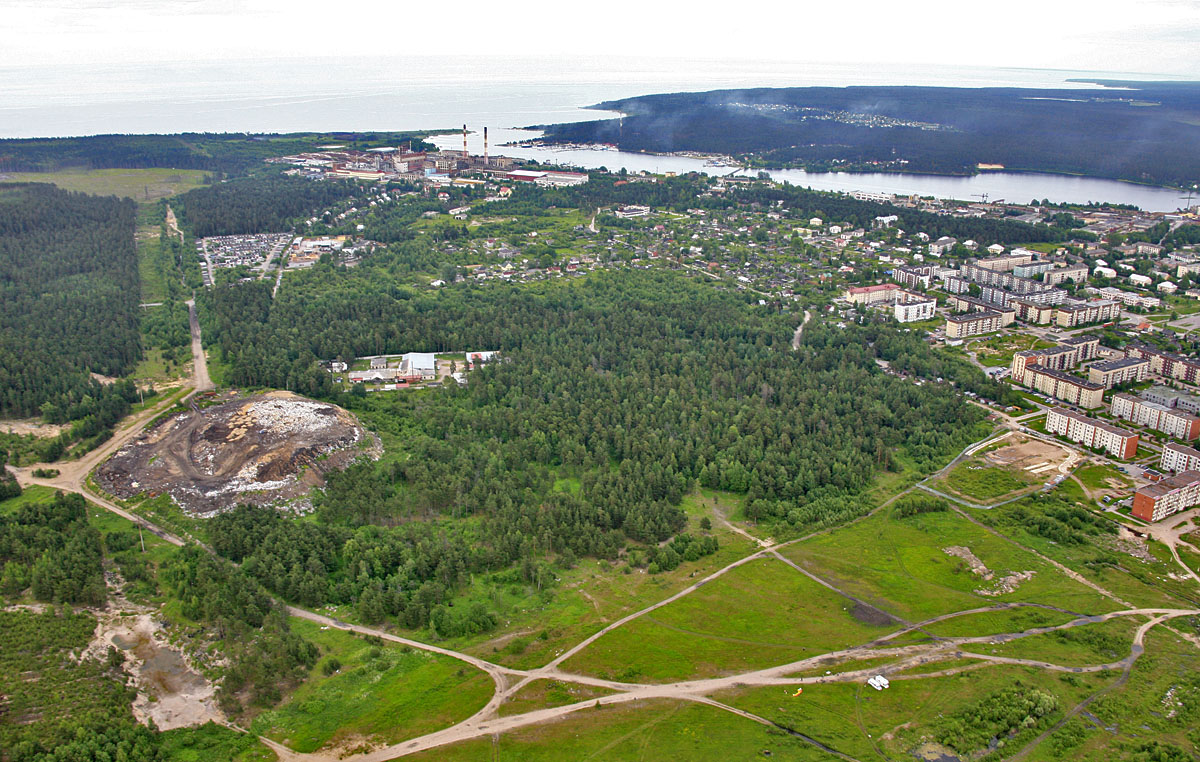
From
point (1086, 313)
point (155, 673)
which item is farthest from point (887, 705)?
point (1086, 313)


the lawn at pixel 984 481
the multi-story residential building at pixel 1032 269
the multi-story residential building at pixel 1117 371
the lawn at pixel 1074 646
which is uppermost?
the multi-story residential building at pixel 1032 269

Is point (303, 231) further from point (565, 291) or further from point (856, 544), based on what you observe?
point (856, 544)

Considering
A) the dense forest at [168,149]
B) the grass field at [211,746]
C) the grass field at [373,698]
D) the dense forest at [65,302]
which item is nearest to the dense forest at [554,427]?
the grass field at [373,698]

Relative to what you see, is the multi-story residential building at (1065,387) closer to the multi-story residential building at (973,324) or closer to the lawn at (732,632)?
the multi-story residential building at (973,324)

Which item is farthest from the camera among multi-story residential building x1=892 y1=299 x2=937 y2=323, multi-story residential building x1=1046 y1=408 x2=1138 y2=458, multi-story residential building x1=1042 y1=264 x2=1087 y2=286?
multi-story residential building x1=1042 y1=264 x2=1087 y2=286

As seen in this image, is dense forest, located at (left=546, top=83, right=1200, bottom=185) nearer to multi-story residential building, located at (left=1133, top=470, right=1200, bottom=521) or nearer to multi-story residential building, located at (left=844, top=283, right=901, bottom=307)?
multi-story residential building, located at (left=844, top=283, right=901, bottom=307)

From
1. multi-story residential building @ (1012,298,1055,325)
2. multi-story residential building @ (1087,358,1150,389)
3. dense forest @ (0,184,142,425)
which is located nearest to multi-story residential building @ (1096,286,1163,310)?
multi-story residential building @ (1012,298,1055,325)
